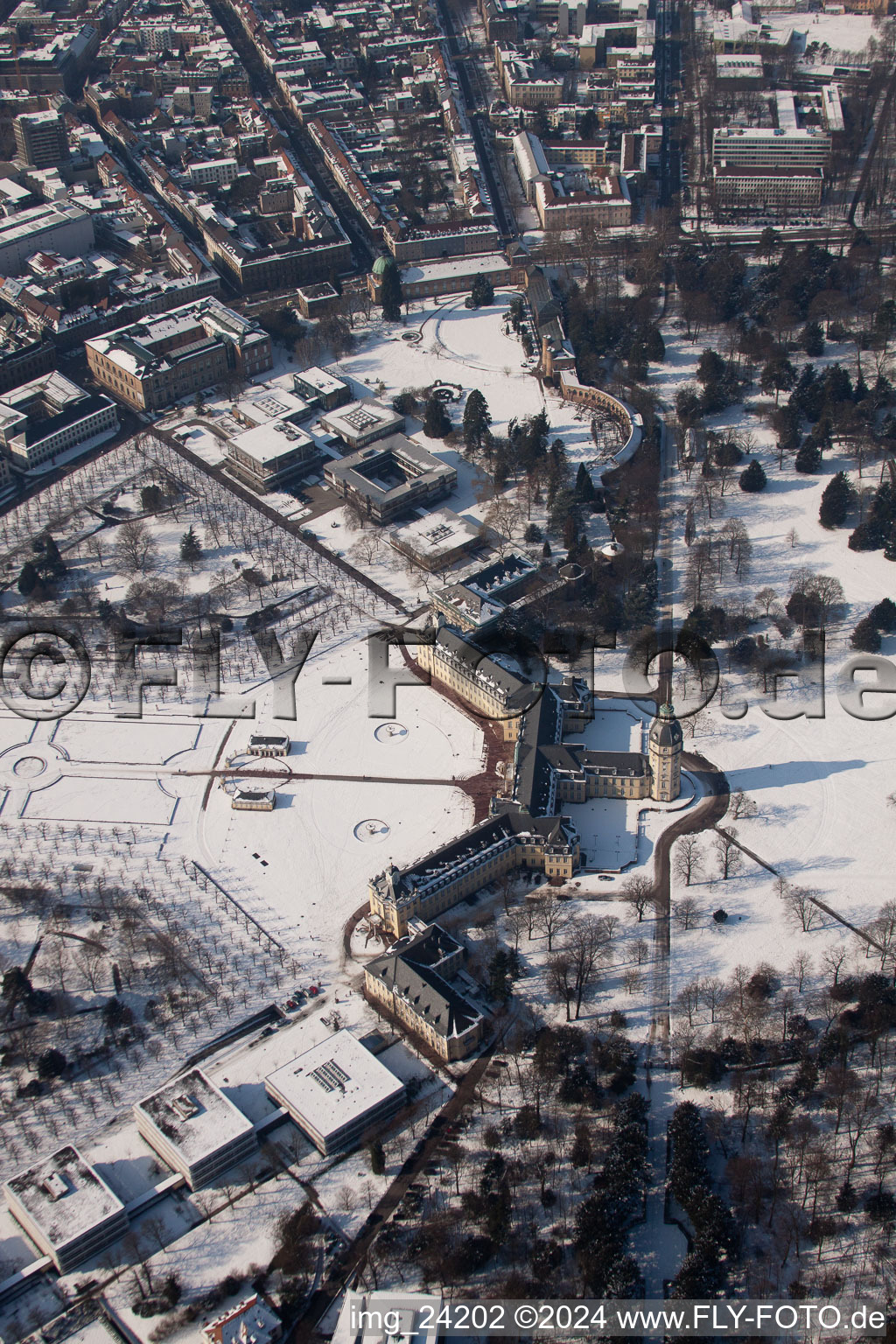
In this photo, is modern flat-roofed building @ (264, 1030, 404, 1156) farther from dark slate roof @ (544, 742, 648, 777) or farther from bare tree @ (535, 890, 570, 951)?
dark slate roof @ (544, 742, 648, 777)

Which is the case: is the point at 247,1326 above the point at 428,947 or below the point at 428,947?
below

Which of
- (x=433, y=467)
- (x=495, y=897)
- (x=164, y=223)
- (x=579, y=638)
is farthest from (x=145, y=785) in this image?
(x=164, y=223)

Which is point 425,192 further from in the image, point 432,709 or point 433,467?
point 432,709

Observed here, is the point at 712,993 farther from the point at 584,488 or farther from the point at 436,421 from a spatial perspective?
the point at 436,421

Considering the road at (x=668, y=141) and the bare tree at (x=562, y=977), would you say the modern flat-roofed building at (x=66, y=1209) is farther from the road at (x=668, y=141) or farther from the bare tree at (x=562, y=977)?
the road at (x=668, y=141)

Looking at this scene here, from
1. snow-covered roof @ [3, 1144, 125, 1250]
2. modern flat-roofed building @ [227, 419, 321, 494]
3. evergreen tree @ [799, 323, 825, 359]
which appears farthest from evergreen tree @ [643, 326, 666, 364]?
snow-covered roof @ [3, 1144, 125, 1250]

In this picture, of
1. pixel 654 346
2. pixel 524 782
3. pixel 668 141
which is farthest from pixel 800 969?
pixel 668 141

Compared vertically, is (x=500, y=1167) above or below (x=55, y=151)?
below

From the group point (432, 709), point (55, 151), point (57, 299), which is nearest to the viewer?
point (432, 709)
